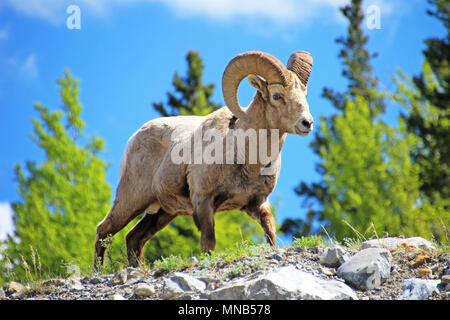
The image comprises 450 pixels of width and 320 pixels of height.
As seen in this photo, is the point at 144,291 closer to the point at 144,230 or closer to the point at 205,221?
the point at 205,221

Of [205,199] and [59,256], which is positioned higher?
[205,199]

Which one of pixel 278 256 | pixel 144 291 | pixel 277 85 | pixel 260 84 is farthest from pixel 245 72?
pixel 144 291

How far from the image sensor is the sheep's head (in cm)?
674

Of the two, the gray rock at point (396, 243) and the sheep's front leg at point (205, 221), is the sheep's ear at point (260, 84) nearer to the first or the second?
the sheep's front leg at point (205, 221)

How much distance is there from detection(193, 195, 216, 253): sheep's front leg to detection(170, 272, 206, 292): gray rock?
5.44 feet

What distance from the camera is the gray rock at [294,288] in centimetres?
468

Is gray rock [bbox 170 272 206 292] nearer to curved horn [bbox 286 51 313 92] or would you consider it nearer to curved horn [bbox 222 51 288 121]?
curved horn [bbox 222 51 288 121]

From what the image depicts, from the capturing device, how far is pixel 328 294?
15.5 ft

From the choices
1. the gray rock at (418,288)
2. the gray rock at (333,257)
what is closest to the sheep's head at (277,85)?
the gray rock at (333,257)

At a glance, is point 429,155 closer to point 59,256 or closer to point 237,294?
point 59,256

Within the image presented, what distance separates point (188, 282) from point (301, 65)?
3416 millimetres

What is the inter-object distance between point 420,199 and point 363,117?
3.83 m

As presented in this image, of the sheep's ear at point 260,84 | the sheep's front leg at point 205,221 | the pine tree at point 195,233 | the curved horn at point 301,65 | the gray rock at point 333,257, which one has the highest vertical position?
the curved horn at point 301,65
